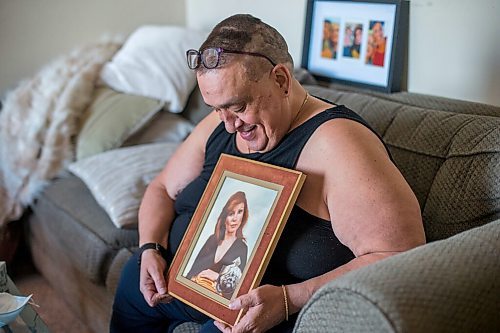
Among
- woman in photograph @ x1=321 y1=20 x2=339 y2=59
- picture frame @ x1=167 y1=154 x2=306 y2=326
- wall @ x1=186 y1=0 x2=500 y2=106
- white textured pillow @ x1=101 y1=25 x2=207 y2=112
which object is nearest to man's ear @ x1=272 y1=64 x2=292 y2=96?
picture frame @ x1=167 y1=154 x2=306 y2=326

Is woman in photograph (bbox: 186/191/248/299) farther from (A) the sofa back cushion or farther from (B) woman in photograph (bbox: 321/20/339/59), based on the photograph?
(B) woman in photograph (bbox: 321/20/339/59)

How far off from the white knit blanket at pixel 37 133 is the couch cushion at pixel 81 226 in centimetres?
8

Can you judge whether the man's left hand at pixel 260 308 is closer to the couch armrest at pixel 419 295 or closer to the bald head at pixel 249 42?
the couch armrest at pixel 419 295

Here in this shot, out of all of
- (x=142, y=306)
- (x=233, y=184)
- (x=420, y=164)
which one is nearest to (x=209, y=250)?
(x=233, y=184)

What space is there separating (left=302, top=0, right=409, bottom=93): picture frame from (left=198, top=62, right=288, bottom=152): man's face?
0.62 meters

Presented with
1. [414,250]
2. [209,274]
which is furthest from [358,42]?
[414,250]

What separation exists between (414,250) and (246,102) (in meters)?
0.48

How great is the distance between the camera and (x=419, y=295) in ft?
2.64

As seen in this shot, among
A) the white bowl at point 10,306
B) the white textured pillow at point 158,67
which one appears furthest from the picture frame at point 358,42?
the white bowl at point 10,306

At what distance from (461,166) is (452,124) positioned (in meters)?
0.12

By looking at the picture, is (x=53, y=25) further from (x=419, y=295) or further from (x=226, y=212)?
(x=419, y=295)

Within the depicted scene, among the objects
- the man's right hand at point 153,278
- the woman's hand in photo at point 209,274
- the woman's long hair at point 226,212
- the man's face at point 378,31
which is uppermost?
the man's face at point 378,31

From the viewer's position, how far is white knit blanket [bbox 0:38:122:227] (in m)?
2.25

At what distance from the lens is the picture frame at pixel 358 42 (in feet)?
5.72
